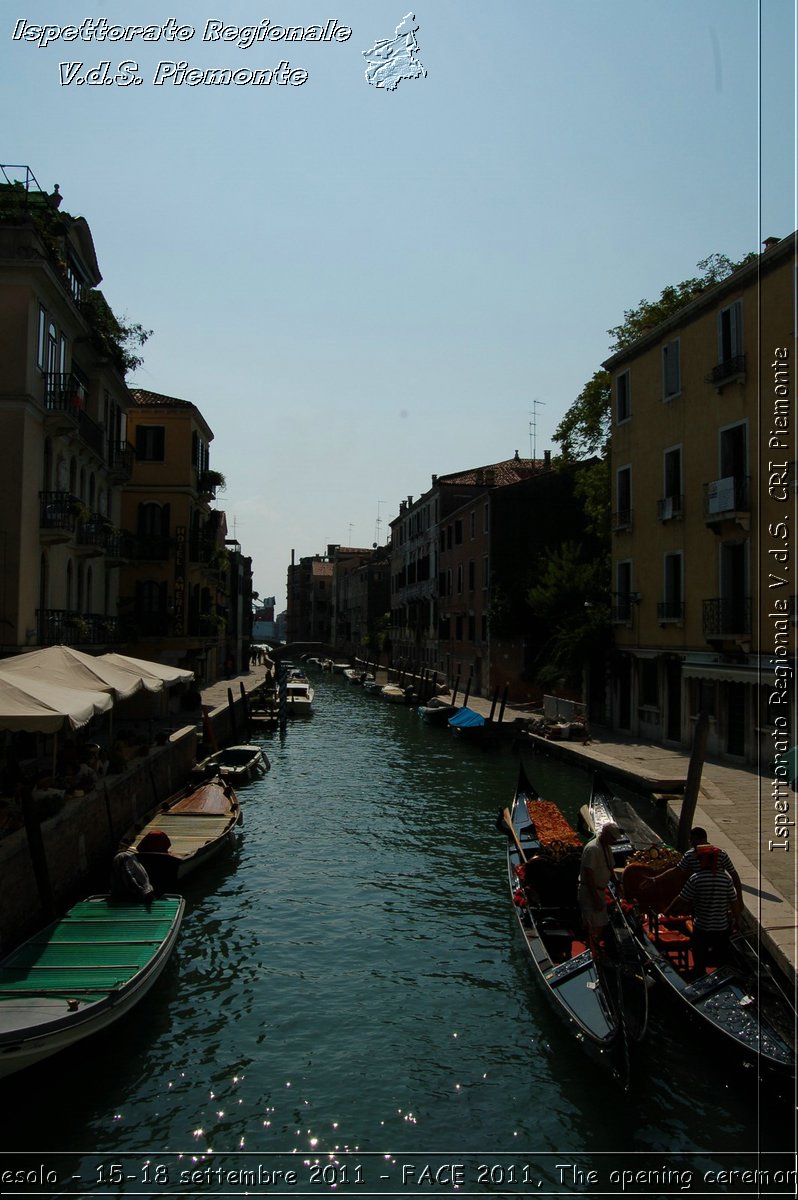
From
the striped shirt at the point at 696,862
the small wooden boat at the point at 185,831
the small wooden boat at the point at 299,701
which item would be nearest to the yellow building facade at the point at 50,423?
the small wooden boat at the point at 185,831

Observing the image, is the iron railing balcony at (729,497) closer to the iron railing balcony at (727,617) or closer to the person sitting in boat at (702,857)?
the iron railing balcony at (727,617)

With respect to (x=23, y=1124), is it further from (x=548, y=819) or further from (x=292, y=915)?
(x=548, y=819)

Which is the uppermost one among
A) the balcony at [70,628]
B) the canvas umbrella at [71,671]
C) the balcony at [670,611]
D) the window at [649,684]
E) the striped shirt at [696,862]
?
the balcony at [670,611]

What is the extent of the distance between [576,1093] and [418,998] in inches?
94.3

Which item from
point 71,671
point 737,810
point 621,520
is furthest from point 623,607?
point 71,671

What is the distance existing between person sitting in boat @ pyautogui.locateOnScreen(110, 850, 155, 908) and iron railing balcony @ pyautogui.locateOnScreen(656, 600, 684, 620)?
15659mm

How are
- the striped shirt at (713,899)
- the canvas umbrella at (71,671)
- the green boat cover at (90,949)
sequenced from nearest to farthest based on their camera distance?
the green boat cover at (90,949), the striped shirt at (713,899), the canvas umbrella at (71,671)

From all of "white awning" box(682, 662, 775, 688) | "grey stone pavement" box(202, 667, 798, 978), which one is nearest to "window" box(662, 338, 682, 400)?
"white awning" box(682, 662, 775, 688)

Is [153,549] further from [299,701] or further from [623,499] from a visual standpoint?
[623,499]

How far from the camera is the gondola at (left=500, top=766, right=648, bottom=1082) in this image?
306 inches

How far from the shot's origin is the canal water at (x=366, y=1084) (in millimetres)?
6699

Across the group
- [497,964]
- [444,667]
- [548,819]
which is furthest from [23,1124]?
[444,667]

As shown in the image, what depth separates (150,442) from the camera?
106 feet

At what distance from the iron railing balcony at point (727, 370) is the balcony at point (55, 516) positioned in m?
14.7
